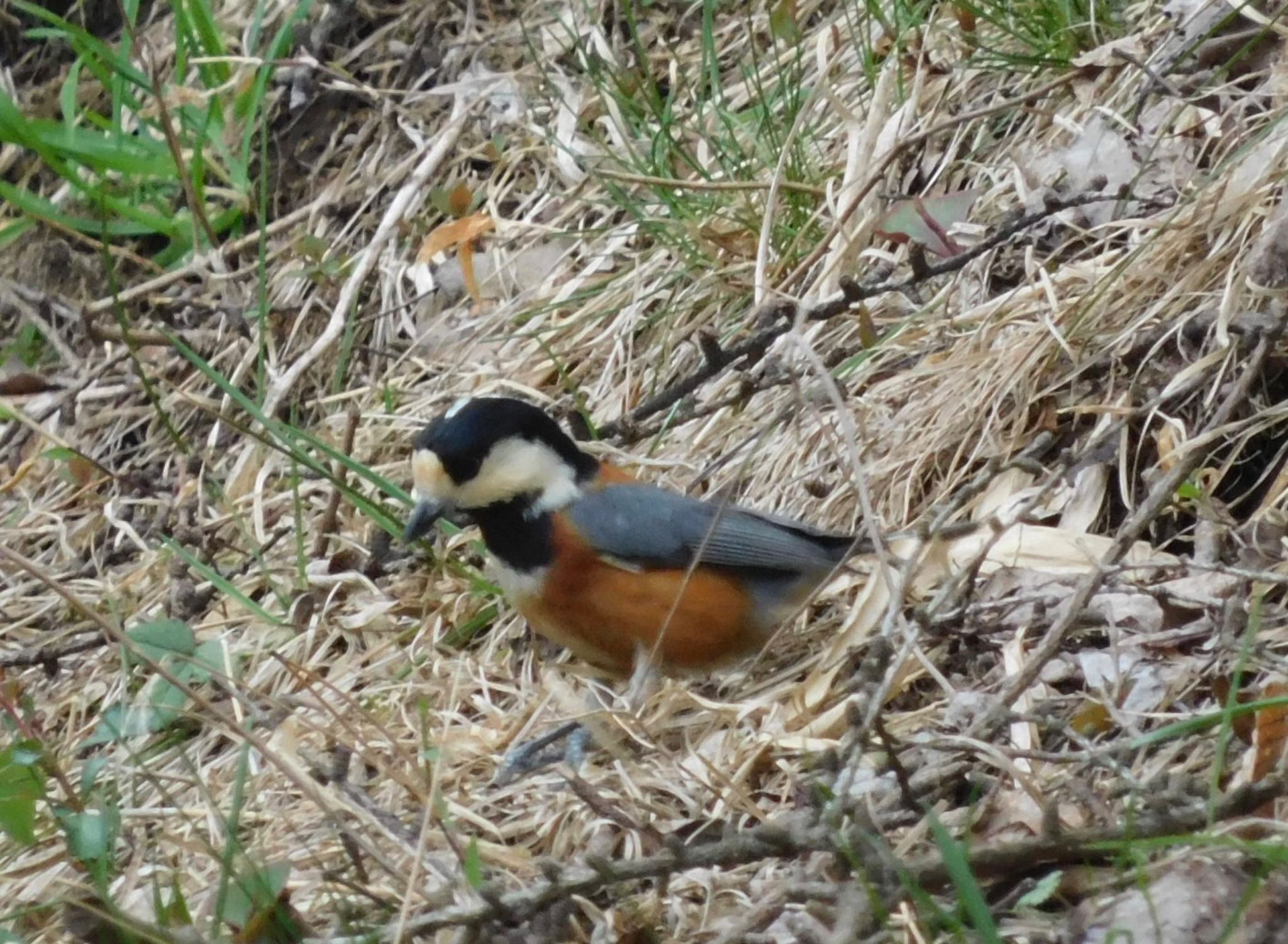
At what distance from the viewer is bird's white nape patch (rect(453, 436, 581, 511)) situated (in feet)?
11.2

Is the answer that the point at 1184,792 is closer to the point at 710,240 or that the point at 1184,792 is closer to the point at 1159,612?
the point at 1159,612

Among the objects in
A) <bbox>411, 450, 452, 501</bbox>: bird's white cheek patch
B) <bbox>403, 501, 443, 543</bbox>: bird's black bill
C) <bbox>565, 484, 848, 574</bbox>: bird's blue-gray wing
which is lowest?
<bbox>565, 484, 848, 574</bbox>: bird's blue-gray wing

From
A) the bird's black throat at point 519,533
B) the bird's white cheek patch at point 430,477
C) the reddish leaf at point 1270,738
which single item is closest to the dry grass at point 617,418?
the reddish leaf at point 1270,738

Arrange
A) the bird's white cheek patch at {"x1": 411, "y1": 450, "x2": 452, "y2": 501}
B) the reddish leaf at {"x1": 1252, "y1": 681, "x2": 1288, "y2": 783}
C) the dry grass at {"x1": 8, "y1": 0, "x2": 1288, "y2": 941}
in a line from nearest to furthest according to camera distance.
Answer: the reddish leaf at {"x1": 1252, "y1": 681, "x2": 1288, "y2": 783}, the dry grass at {"x1": 8, "y1": 0, "x2": 1288, "y2": 941}, the bird's white cheek patch at {"x1": 411, "y1": 450, "x2": 452, "y2": 501}

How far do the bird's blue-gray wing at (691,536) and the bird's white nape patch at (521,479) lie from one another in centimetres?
5

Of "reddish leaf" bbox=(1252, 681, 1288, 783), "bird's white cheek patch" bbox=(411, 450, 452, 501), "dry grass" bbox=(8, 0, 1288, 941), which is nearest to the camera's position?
"reddish leaf" bbox=(1252, 681, 1288, 783)

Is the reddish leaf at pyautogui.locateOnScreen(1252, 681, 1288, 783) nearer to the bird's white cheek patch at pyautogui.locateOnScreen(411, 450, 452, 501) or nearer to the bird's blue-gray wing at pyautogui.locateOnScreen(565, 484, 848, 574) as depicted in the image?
the bird's blue-gray wing at pyautogui.locateOnScreen(565, 484, 848, 574)

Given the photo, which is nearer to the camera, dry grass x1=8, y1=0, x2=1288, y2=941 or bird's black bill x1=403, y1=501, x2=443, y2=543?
dry grass x1=8, y1=0, x2=1288, y2=941

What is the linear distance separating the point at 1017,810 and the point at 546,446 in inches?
60.5

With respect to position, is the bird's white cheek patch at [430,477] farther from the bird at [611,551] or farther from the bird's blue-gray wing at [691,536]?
the bird's blue-gray wing at [691,536]

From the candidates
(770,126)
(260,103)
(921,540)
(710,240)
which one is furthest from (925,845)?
(260,103)

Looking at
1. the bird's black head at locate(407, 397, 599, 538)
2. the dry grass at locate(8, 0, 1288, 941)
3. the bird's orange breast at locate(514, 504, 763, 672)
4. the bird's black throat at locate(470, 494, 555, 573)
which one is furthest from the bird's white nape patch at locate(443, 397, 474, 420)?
the dry grass at locate(8, 0, 1288, 941)

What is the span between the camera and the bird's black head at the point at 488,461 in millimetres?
3357

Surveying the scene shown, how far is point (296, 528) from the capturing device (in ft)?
12.3
